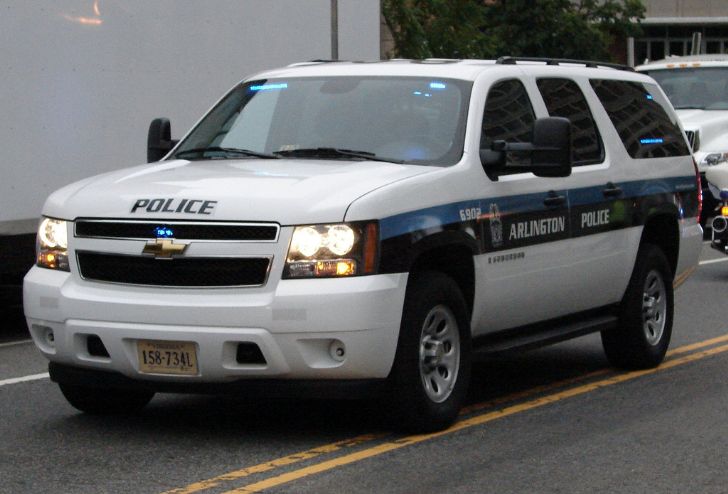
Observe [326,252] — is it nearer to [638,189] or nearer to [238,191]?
[238,191]

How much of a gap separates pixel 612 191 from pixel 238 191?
2963mm

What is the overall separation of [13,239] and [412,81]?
3.75 m

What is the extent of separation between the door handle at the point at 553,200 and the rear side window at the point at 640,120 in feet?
3.82

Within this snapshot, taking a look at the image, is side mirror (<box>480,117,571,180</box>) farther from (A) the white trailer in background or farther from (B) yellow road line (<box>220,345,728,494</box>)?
(A) the white trailer in background

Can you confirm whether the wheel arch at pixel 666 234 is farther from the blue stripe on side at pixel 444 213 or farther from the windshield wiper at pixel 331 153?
the windshield wiper at pixel 331 153

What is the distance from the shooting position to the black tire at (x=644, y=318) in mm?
A: 10086

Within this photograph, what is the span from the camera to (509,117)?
896cm

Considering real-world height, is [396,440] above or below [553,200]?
below

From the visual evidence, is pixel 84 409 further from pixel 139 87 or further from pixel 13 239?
pixel 139 87

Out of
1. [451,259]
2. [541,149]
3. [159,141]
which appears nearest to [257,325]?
[451,259]

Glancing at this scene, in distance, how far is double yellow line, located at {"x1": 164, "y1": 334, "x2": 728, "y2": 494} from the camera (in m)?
6.93

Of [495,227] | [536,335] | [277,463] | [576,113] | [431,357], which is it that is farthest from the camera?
[576,113]

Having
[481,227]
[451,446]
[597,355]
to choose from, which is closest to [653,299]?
[597,355]

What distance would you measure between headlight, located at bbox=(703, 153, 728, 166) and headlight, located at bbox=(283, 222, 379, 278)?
13985 mm
